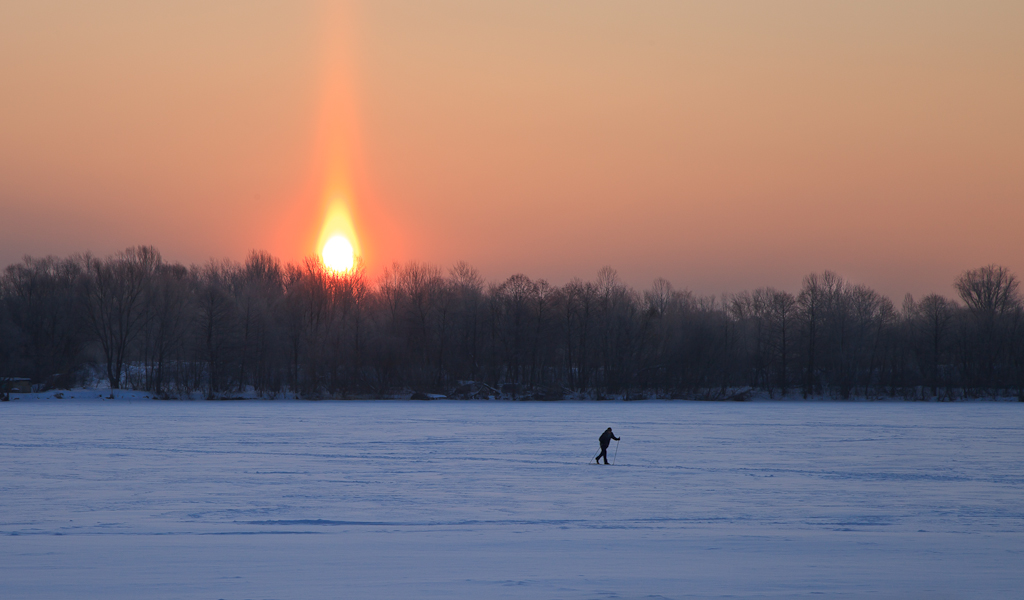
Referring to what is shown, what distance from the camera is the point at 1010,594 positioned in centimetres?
817

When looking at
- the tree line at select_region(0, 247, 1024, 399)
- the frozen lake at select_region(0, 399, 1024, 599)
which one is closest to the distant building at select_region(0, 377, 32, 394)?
the tree line at select_region(0, 247, 1024, 399)

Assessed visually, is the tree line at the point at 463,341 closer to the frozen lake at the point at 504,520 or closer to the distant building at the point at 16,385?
the distant building at the point at 16,385

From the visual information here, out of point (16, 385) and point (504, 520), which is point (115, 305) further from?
point (504, 520)

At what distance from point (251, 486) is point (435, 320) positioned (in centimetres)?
6212

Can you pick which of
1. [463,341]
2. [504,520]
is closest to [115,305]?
[463,341]

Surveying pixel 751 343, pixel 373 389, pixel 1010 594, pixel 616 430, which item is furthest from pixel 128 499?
pixel 751 343

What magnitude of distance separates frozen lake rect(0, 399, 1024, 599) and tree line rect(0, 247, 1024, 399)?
4714cm

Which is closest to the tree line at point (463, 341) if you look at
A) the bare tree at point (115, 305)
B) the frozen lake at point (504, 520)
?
the bare tree at point (115, 305)

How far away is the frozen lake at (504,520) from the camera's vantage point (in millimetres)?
8539

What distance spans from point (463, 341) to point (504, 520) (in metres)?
64.9

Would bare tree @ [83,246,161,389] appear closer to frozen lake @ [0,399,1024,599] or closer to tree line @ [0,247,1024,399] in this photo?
tree line @ [0,247,1024,399]

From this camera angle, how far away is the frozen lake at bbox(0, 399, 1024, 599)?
8539 mm

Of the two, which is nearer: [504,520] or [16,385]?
[504,520]

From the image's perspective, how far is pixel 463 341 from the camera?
252 ft
